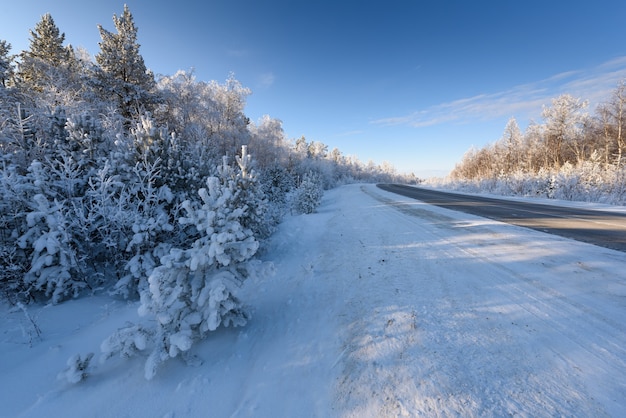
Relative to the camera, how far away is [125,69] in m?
16.1

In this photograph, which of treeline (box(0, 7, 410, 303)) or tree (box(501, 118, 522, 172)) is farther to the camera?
tree (box(501, 118, 522, 172))

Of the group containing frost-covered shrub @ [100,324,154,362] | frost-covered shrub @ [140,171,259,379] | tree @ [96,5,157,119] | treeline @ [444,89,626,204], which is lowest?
frost-covered shrub @ [100,324,154,362]

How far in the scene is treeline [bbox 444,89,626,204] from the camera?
15336 mm

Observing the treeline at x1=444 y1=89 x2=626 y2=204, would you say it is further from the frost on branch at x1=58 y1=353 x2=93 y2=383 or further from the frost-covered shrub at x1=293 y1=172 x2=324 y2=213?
the frost on branch at x1=58 y1=353 x2=93 y2=383

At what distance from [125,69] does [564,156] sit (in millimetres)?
50993

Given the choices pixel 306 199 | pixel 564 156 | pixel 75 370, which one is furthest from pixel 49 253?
pixel 564 156

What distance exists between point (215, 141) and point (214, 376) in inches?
824

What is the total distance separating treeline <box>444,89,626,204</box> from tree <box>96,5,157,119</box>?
28.2 meters

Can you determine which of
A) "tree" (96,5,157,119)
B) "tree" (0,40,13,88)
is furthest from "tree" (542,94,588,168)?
"tree" (0,40,13,88)

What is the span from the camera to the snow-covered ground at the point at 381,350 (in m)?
2.22

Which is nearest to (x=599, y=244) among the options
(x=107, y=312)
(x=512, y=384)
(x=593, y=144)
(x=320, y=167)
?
(x=512, y=384)

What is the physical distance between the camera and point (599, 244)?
5559 mm

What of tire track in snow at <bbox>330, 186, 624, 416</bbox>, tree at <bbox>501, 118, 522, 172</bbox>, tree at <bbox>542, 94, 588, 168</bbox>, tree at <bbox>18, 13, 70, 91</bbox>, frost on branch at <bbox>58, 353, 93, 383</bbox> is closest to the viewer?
tire track in snow at <bbox>330, 186, 624, 416</bbox>

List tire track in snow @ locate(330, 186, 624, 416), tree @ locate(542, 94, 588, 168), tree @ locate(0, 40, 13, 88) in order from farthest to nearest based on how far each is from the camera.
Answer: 1. tree @ locate(542, 94, 588, 168)
2. tree @ locate(0, 40, 13, 88)
3. tire track in snow @ locate(330, 186, 624, 416)
